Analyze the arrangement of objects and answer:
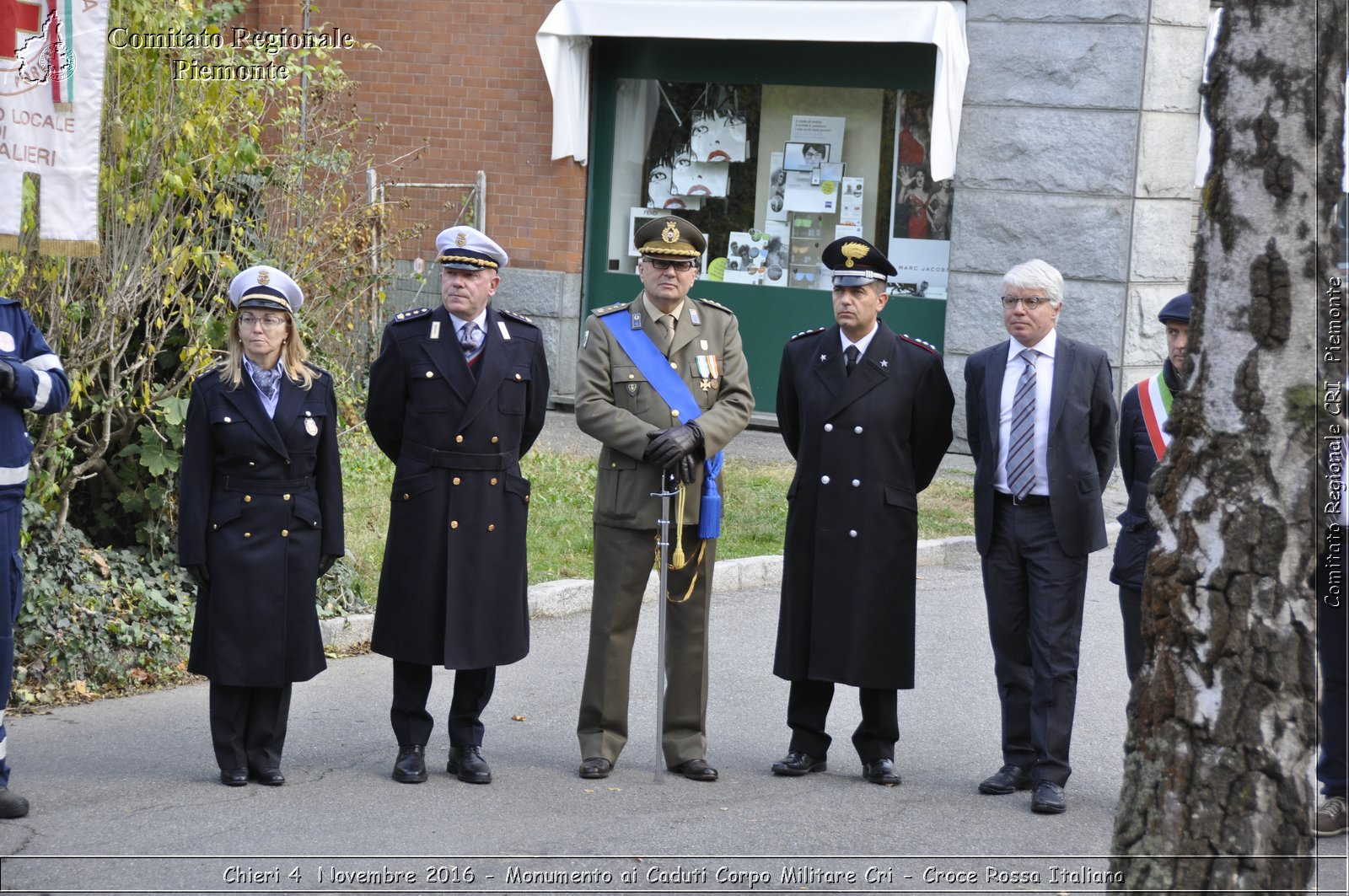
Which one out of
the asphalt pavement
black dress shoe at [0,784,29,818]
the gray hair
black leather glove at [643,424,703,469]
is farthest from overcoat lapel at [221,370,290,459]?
the gray hair

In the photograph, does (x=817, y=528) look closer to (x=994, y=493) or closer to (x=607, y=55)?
(x=994, y=493)

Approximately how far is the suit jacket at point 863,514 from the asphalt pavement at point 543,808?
54cm

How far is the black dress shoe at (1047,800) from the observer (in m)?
5.96

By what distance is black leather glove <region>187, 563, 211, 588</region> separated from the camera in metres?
5.98

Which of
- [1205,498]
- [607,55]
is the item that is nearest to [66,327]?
[1205,498]

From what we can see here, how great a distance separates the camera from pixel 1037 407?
246 inches

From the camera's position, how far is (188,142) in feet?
25.1

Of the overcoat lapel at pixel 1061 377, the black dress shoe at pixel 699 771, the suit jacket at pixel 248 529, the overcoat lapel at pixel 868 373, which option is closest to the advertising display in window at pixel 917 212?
the overcoat lapel at pixel 868 373

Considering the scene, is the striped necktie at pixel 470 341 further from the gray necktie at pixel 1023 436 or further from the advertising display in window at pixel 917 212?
the advertising display in window at pixel 917 212

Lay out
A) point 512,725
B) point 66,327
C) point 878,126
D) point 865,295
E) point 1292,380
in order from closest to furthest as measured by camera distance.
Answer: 1. point 1292,380
2. point 865,295
3. point 512,725
4. point 66,327
5. point 878,126

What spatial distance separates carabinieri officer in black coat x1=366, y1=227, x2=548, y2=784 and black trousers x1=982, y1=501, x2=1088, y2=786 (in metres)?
1.97

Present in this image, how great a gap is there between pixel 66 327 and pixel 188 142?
1084 millimetres

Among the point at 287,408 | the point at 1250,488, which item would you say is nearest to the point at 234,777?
the point at 287,408

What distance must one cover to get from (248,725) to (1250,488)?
3.98 m
